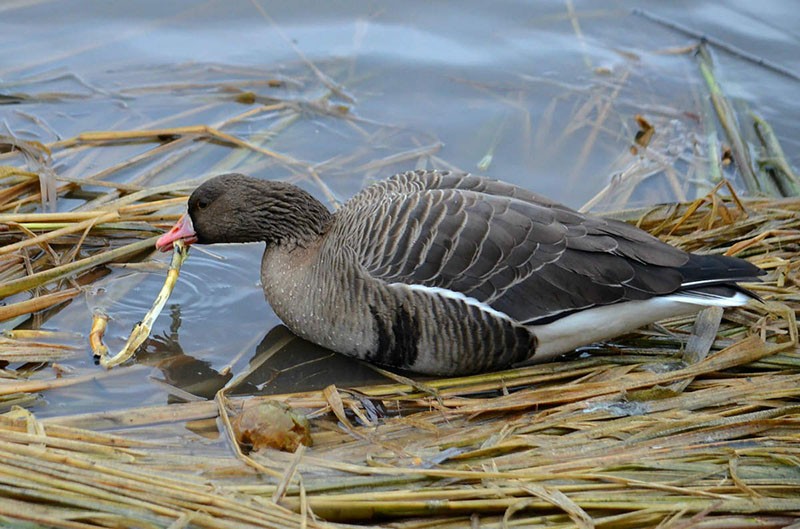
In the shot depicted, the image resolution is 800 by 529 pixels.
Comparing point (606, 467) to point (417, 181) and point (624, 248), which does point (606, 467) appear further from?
point (417, 181)

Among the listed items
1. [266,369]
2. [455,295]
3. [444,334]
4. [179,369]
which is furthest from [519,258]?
[179,369]

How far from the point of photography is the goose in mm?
6504

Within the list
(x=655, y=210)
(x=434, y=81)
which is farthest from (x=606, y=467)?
(x=434, y=81)

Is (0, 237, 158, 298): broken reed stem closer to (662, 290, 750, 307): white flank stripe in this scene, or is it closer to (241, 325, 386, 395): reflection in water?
(241, 325, 386, 395): reflection in water

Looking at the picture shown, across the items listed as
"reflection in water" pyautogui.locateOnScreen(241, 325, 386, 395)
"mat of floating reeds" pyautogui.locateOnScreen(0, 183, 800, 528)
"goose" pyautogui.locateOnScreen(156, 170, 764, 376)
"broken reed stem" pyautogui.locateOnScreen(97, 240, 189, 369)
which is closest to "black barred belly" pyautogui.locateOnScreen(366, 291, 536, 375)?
"goose" pyautogui.locateOnScreen(156, 170, 764, 376)

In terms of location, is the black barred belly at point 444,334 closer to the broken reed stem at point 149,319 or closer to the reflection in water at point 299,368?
the reflection in water at point 299,368

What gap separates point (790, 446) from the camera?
5.60 m

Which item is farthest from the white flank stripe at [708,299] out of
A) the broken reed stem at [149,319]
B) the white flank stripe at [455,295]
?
the broken reed stem at [149,319]

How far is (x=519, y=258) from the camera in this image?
A: 654 centimetres

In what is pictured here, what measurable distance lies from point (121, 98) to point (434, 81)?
3.25 m

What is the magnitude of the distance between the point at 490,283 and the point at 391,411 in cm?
104

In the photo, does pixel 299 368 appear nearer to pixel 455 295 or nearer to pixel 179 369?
pixel 179 369

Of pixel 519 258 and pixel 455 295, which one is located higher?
pixel 519 258

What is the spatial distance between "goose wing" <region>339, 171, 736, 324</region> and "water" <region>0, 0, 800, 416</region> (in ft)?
4.69
